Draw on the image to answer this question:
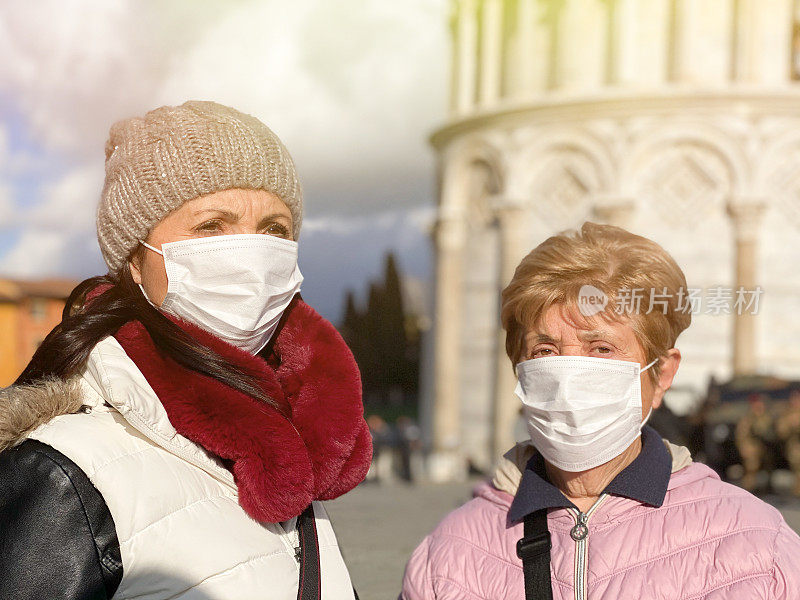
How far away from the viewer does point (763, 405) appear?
13.4 m

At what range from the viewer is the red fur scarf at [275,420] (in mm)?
2006

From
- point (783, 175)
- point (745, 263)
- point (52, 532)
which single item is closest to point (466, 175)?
point (745, 263)

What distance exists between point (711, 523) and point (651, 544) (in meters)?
0.16

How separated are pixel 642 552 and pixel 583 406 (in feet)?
1.35

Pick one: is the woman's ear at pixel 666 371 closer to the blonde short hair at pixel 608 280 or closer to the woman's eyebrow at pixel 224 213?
the blonde short hair at pixel 608 280

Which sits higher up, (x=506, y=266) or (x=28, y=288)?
(x=506, y=266)

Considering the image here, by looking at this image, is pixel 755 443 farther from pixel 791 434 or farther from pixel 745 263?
pixel 745 263

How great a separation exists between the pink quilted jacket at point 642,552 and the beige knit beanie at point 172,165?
1056mm

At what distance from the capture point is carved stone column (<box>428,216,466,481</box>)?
20314 mm

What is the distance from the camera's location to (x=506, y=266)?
63.3ft

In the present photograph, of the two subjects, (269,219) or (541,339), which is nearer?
(269,219)

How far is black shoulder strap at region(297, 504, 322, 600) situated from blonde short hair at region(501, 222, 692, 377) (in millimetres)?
787

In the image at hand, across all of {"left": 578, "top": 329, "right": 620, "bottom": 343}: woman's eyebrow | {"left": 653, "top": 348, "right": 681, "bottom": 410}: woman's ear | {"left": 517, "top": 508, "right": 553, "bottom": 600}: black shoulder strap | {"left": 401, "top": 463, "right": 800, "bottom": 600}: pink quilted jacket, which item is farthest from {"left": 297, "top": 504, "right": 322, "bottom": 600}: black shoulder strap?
{"left": 653, "top": 348, "right": 681, "bottom": 410}: woman's ear

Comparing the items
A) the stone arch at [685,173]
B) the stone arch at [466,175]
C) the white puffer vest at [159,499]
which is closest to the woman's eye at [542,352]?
the white puffer vest at [159,499]
